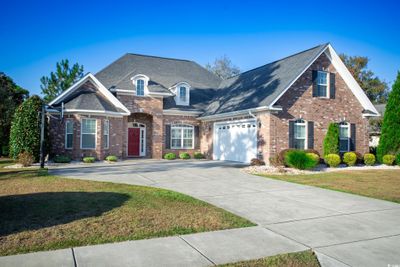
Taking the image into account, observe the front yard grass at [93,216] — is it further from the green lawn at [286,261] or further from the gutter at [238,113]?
the gutter at [238,113]

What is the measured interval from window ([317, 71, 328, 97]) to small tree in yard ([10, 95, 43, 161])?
16801mm

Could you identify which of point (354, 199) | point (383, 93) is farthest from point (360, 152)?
point (383, 93)

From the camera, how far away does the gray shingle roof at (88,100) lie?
1883 cm

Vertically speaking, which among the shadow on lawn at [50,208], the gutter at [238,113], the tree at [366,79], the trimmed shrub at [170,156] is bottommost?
the shadow on lawn at [50,208]

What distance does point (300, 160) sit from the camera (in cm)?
1527

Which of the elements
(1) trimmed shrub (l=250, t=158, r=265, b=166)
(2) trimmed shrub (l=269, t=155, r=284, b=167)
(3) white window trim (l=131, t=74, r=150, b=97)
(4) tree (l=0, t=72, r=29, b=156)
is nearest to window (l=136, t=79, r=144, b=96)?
(3) white window trim (l=131, t=74, r=150, b=97)

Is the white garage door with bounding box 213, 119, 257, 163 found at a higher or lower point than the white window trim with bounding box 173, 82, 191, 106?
lower

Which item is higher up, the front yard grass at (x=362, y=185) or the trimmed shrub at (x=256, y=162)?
the trimmed shrub at (x=256, y=162)

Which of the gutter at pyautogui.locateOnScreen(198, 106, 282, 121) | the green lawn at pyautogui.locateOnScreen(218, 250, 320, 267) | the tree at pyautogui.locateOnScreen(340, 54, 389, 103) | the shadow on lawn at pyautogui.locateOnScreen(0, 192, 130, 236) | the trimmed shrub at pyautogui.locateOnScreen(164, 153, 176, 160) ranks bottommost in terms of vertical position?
the green lawn at pyautogui.locateOnScreen(218, 250, 320, 267)

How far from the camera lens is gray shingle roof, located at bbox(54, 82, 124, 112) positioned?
18.8m

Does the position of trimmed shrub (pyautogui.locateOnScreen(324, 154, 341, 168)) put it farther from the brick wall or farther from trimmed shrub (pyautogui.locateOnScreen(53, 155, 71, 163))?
trimmed shrub (pyautogui.locateOnScreen(53, 155, 71, 163))

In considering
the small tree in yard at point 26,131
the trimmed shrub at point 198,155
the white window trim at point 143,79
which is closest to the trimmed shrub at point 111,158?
the small tree in yard at point 26,131

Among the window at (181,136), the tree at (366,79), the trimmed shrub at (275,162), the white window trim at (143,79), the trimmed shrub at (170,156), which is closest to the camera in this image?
the trimmed shrub at (275,162)

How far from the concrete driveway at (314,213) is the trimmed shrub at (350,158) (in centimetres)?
873
